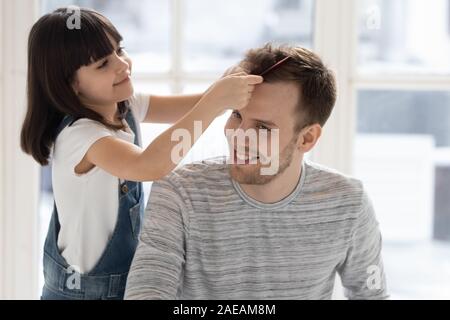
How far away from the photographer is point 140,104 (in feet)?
5.48

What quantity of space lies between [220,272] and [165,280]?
13 centimetres

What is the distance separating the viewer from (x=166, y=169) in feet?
4.45

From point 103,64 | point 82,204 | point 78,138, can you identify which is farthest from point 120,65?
point 82,204

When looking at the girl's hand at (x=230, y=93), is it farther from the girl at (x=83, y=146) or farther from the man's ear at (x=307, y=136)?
the man's ear at (x=307, y=136)

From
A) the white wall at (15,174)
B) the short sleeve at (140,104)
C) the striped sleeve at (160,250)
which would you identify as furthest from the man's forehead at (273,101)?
the white wall at (15,174)

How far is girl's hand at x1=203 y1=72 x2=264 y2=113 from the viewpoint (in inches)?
52.6

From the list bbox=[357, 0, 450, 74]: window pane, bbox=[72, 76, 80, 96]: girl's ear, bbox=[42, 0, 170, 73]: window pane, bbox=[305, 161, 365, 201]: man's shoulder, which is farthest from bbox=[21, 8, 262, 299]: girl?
bbox=[357, 0, 450, 74]: window pane

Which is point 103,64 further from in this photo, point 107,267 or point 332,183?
point 332,183

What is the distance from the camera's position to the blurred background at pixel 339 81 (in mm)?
1925

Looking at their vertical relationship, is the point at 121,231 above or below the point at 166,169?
→ below

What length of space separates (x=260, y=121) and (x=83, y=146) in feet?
1.13
